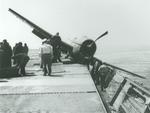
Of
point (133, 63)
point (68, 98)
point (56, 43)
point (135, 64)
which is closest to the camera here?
point (68, 98)

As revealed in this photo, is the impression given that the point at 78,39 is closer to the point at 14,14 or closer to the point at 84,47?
the point at 84,47

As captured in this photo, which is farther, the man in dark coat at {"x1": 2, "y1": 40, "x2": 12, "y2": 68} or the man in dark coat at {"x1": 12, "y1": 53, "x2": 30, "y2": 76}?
the man in dark coat at {"x1": 12, "y1": 53, "x2": 30, "y2": 76}

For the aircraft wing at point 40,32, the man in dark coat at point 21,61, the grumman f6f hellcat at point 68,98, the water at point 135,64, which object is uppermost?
the aircraft wing at point 40,32

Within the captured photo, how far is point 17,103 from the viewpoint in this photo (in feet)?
27.3

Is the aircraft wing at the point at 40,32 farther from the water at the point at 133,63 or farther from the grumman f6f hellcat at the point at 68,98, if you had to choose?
the grumman f6f hellcat at the point at 68,98

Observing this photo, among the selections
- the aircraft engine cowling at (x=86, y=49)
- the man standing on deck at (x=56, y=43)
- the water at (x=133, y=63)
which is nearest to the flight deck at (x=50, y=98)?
the aircraft engine cowling at (x=86, y=49)

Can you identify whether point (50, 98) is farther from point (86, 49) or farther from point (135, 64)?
point (135, 64)

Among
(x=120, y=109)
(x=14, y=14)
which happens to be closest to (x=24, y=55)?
(x=120, y=109)

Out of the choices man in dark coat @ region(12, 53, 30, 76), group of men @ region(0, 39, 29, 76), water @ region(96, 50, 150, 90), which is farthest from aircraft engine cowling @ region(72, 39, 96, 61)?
water @ region(96, 50, 150, 90)

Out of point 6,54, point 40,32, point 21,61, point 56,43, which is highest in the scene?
point 40,32

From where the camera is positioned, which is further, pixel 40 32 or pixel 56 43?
pixel 40 32

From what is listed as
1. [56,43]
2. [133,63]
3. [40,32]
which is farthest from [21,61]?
[133,63]

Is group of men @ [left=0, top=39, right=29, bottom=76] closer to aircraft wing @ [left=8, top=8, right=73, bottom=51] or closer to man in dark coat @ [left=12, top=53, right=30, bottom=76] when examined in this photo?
man in dark coat @ [left=12, top=53, right=30, bottom=76]

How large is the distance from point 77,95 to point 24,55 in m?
6.76
